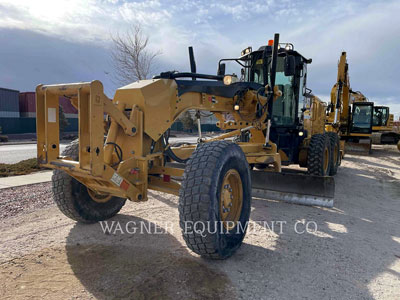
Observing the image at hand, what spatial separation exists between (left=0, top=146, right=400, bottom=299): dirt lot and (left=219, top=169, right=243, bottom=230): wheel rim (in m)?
0.38

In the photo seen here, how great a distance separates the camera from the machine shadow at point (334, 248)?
2.88m

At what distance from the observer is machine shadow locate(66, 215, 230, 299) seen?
272cm

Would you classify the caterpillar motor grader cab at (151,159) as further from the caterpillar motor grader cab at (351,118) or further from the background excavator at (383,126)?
the background excavator at (383,126)

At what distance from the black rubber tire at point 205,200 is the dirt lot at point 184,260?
0.24 meters

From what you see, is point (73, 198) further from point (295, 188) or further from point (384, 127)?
point (384, 127)

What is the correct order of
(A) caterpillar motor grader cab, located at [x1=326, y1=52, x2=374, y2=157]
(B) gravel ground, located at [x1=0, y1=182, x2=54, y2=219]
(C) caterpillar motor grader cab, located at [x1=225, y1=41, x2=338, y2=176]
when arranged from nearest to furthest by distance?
(B) gravel ground, located at [x1=0, y1=182, x2=54, y2=219] → (C) caterpillar motor grader cab, located at [x1=225, y1=41, x2=338, y2=176] → (A) caterpillar motor grader cab, located at [x1=326, y1=52, x2=374, y2=157]

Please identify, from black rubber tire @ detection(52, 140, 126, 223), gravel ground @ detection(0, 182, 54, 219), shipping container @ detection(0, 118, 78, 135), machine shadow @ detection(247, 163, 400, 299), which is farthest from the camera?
shipping container @ detection(0, 118, 78, 135)

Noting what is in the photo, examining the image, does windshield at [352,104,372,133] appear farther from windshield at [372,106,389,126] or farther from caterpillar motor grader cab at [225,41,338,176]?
caterpillar motor grader cab at [225,41,338,176]

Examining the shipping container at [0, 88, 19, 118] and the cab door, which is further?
the shipping container at [0, 88, 19, 118]

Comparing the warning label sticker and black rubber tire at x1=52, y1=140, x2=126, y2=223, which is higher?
the warning label sticker

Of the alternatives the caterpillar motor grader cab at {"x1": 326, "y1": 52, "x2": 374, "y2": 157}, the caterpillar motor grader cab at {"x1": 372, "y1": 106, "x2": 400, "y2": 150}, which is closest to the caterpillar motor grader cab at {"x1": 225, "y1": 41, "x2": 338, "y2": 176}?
the caterpillar motor grader cab at {"x1": 326, "y1": 52, "x2": 374, "y2": 157}

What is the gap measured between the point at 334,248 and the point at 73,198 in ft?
10.9

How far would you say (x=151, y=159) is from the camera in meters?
3.69

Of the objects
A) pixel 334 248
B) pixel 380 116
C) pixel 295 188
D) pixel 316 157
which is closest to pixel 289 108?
pixel 316 157
